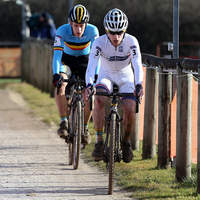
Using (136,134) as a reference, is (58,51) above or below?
Answer: above

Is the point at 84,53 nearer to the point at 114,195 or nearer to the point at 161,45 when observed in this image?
the point at 114,195

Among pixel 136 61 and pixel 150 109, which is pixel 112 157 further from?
pixel 150 109

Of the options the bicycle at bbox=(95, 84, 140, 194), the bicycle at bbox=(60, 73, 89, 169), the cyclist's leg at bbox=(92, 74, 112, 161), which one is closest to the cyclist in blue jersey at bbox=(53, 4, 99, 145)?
the bicycle at bbox=(60, 73, 89, 169)

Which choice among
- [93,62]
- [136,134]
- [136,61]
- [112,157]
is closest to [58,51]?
[93,62]

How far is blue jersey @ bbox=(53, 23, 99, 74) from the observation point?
27.8ft

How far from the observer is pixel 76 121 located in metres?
8.13

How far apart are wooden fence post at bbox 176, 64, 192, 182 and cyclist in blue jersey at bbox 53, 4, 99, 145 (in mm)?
1874

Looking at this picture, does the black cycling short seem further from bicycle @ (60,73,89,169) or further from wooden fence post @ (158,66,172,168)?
wooden fence post @ (158,66,172,168)

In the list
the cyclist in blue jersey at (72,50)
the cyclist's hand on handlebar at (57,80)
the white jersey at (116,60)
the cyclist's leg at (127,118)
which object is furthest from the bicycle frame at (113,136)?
the cyclist in blue jersey at (72,50)

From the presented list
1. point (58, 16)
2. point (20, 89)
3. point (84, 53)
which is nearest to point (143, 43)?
point (58, 16)

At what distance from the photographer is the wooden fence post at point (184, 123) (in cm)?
686

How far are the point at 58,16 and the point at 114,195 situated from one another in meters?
35.5

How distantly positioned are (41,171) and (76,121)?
34.6 inches

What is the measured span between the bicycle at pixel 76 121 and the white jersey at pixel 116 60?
2.85 ft
